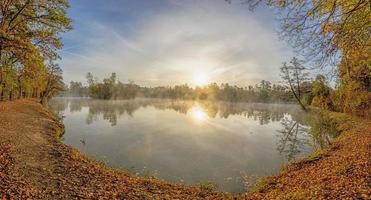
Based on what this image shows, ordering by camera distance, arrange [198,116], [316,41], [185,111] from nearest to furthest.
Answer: [316,41] → [198,116] → [185,111]

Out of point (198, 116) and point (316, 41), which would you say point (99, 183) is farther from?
point (198, 116)

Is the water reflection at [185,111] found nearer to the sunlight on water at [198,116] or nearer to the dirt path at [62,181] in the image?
the sunlight on water at [198,116]

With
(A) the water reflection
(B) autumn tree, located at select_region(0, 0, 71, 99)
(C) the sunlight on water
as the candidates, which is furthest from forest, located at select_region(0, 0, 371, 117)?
(C) the sunlight on water

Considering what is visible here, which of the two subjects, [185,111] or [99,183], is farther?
[185,111]

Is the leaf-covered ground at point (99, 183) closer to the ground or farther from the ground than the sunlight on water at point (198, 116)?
farther from the ground

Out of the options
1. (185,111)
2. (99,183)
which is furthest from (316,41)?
(185,111)

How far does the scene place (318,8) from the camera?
739 cm

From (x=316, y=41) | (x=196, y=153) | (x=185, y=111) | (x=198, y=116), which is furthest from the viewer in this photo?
(x=185, y=111)

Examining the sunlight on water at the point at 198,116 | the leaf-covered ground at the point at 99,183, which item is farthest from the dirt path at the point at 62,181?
the sunlight on water at the point at 198,116

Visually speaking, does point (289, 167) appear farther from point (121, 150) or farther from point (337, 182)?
point (121, 150)

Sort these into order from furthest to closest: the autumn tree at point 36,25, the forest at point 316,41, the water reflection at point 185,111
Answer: the water reflection at point 185,111, the autumn tree at point 36,25, the forest at point 316,41

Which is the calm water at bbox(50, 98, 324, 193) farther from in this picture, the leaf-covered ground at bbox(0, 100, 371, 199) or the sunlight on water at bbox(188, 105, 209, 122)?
the sunlight on water at bbox(188, 105, 209, 122)

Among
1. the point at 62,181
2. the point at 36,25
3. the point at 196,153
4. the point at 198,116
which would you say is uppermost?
the point at 36,25

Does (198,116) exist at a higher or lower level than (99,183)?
lower
